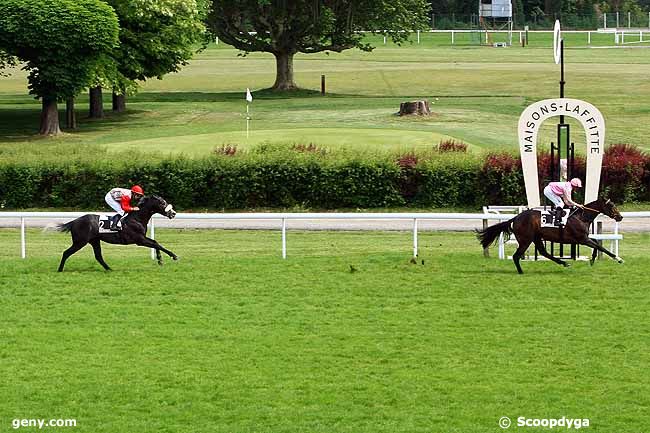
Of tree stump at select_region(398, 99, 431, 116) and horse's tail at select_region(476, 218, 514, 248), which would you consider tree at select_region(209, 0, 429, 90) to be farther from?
horse's tail at select_region(476, 218, 514, 248)

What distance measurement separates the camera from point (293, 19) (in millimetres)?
49250

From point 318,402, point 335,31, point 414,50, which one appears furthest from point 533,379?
point 414,50

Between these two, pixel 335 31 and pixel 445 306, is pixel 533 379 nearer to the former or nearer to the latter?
pixel 445 306

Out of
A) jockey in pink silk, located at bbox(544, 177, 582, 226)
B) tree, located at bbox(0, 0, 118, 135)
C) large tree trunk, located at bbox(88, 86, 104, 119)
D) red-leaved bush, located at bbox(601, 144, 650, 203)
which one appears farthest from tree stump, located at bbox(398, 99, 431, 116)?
jockey in pink silk, located at bbox(544, 177, 582, 226)

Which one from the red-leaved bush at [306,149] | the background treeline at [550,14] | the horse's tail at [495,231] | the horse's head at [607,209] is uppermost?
the background treeline at [550,14]

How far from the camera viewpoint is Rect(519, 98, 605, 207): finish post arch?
16.8 m

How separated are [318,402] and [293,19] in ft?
132

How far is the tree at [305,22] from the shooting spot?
48344 mm

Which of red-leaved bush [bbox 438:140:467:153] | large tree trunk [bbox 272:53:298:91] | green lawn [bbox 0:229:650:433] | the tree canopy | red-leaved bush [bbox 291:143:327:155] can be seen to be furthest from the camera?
large tree trunk [bbox 272:53:298:91]

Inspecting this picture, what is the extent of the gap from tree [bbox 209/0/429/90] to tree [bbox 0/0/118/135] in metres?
13.7

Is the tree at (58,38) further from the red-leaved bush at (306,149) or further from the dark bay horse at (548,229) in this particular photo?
the dark bay horse at (548,229)

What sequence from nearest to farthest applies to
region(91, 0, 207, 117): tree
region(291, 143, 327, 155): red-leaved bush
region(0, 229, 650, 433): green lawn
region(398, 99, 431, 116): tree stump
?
1. region(0, 229, 650, 433): green lawn
2. region(291, 143, 327, 155): red-leaved bush
3. region(91, 0, 207, 117): tree
4. region(398, 99, 431, 116): tree stump

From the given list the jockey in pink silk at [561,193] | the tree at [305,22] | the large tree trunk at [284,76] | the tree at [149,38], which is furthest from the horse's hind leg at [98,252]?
the large tree trunk at [284,76]

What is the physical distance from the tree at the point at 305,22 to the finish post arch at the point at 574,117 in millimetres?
31428
